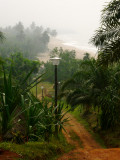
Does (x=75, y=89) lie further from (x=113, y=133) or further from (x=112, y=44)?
(x=112, y=44)

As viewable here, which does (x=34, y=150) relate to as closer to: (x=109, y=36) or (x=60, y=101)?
(x=60, y=101)

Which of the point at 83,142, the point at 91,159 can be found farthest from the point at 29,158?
the point at 83,142

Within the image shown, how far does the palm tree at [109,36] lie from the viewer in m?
7.73

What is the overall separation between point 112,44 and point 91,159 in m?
4.83

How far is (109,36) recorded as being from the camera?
8.36 metres

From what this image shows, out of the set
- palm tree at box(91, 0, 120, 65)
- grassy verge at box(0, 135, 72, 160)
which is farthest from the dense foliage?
grassy verge at box(0, 135, 72, 160)

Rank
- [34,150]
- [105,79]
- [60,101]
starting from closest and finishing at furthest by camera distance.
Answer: [34,150] < [60,101] < [105,79]

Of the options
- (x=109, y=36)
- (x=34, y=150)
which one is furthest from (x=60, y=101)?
(x=109, y=36)

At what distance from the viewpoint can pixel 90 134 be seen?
34.6 feet

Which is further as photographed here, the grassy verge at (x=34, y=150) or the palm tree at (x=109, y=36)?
the palm tree at (x=109, y=36)

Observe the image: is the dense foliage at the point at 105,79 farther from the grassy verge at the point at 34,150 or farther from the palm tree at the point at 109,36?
the grassy verge at the point at 34,150

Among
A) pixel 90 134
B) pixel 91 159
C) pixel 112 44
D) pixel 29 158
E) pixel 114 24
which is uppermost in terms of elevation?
pixel 114 24

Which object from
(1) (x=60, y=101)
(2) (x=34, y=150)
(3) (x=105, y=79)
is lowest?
(2) (x=34, y=150)

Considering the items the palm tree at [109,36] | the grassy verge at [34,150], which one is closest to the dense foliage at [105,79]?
the palm tree at [109,36]
